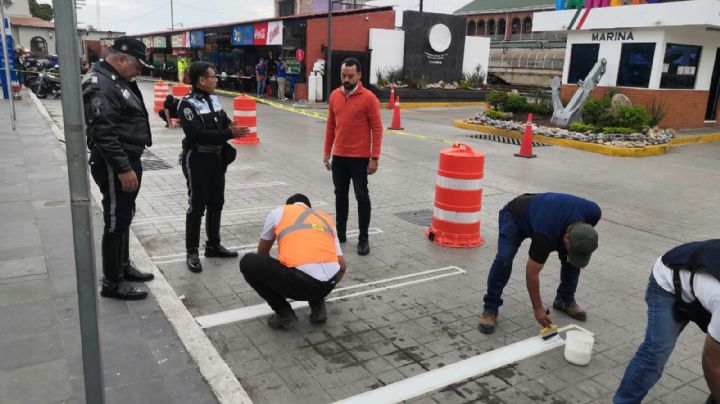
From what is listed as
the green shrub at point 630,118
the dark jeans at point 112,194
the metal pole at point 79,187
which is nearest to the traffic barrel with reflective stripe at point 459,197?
the dark jeans at point 112,194

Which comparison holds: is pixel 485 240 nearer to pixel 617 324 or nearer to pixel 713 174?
pixel 617 324

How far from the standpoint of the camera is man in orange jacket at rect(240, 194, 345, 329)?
390 centimetres

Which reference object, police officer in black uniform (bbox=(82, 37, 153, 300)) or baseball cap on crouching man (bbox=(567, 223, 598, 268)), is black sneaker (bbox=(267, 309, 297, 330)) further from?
baseball cap on crouching man (bbox=(567, 223, 598, 268))

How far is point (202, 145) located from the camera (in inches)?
195

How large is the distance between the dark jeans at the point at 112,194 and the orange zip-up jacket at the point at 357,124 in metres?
2.10

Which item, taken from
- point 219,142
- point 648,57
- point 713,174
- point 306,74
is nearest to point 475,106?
point 306,74

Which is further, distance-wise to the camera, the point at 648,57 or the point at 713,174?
the point at 648,57

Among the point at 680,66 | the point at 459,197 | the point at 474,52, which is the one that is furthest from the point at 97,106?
the point at 474,52

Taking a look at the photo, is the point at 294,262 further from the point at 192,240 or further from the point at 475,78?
the point at 475,78

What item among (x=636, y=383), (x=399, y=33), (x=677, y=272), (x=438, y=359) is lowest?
(x=438, y=359)

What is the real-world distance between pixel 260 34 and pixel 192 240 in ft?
78.9

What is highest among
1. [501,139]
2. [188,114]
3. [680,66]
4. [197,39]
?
[197,39]

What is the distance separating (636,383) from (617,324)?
59.4 inches

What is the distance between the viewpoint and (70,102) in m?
2.17
